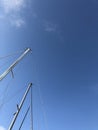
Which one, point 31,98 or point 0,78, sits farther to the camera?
point 31,98

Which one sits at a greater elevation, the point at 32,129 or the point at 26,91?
the point at 26,91

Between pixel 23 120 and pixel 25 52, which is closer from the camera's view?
pixel 25 52

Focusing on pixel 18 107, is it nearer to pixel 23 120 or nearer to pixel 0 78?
pixel 23 120

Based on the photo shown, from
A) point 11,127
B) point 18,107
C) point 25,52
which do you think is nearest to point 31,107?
point 18,107

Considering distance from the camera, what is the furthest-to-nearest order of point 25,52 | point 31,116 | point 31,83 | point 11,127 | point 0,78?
point 31,83 < point 31,116 < point 11,127 < point 25,52 < point 0,78

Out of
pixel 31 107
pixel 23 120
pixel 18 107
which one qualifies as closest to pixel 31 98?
pixel 31 107

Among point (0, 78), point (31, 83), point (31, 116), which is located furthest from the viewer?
point (31, 83)

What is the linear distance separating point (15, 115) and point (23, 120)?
8497 mm

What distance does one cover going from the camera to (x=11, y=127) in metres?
27.4

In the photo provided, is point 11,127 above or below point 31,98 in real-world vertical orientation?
below

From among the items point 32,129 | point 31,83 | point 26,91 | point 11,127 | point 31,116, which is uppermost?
point 31,83

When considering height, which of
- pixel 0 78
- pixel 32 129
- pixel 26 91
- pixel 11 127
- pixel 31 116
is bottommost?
pixel 0 78

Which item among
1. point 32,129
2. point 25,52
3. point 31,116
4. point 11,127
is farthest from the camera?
point 31,116

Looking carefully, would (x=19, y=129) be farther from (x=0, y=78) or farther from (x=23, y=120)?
(x=0, y=78)
